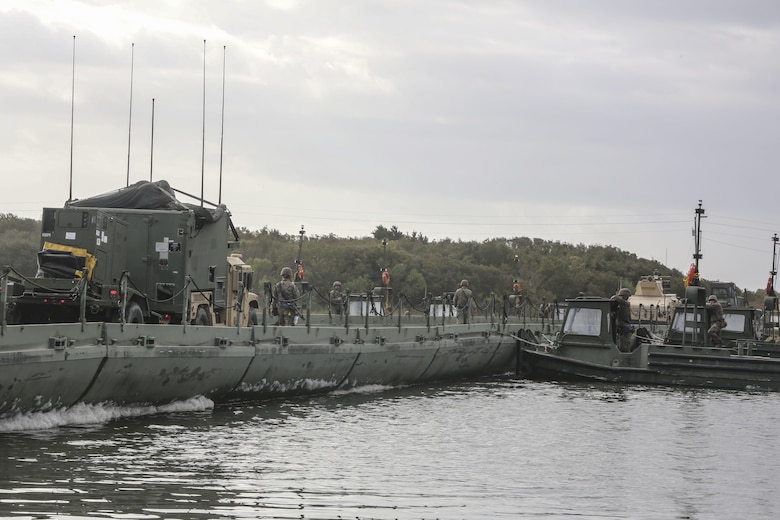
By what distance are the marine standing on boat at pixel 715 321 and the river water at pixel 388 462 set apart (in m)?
6.49

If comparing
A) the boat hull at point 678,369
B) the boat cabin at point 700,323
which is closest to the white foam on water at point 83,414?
the boat hull at point 678,369

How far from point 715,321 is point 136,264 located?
49.3 feet

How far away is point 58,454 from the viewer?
13.7 m

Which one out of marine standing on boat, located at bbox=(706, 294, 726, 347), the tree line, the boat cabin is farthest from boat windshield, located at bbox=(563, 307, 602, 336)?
the tree line

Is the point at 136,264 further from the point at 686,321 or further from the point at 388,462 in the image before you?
the point at 686,321

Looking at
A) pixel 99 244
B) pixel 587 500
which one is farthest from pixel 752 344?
pixel 587 500

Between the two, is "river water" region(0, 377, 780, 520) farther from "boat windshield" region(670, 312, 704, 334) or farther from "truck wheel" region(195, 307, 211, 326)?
"boat windshield" region(670, 312, 704, 334)

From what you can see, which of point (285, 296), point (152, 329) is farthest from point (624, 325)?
point (152, 329)

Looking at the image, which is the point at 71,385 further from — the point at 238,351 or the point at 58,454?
the point at 238,351

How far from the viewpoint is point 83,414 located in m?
16.8

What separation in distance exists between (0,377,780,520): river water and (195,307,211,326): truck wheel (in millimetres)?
2291

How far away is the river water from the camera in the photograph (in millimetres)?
11281

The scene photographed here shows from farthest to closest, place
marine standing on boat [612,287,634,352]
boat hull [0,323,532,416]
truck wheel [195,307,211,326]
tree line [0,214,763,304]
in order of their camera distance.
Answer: tree line [0,214,763,304], marine standing on boat [612,287,634,352], truck wheel [195,307,211,326], boat hull [0,323,532,416]

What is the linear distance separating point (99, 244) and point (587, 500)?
1148 cm
